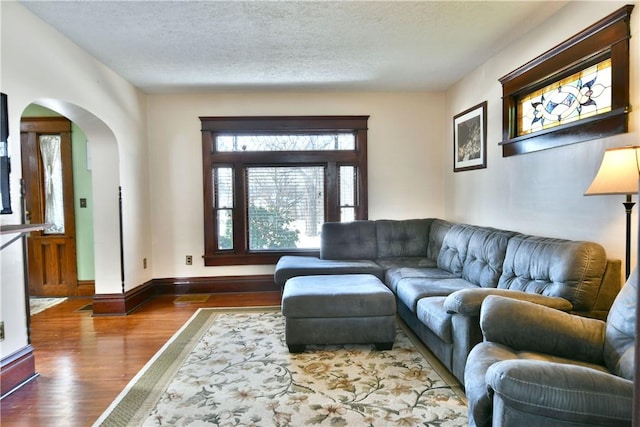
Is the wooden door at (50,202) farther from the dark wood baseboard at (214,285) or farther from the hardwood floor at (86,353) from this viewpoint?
the dark wood baseboard at (214,285)

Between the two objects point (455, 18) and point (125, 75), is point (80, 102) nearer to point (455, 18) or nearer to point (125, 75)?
point (125, 75)

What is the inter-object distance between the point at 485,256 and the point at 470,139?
61.7 inches

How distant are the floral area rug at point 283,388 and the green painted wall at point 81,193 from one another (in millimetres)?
2355

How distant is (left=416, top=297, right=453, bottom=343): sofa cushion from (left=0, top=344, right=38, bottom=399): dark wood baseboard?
2.70 m

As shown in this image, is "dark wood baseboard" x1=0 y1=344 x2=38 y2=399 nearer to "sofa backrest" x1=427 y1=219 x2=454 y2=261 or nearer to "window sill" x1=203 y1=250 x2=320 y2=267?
"window sill" x1=203 y1=250 x2=320 y2=267

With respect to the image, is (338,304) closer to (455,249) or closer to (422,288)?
(422,288)

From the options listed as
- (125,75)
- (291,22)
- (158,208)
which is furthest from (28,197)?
(291,22)

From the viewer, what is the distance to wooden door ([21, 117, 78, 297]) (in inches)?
179

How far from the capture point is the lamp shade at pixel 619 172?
1.80m

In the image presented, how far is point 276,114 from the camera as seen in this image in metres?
4.68

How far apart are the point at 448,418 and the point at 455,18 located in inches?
105

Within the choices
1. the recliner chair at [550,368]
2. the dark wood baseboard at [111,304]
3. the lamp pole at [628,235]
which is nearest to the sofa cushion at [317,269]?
the dark wood baseboard at [111,304]

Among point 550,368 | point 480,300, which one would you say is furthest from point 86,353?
point 550,368

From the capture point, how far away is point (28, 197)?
4562 millimetres
